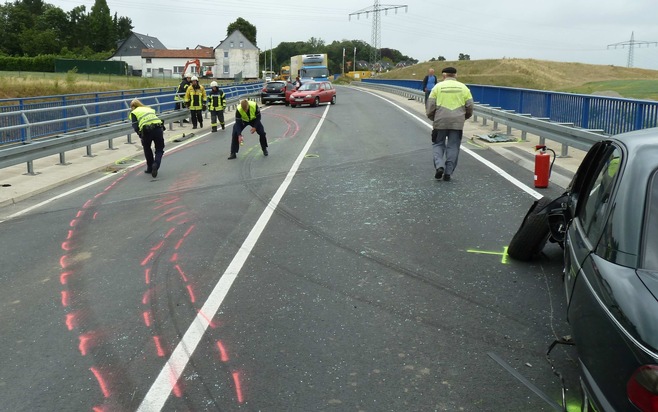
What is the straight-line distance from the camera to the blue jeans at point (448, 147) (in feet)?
36.6

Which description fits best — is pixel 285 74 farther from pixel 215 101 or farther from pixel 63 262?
pixel 63 262

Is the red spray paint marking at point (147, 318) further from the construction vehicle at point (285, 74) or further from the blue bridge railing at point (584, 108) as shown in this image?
the construction vehicle at point (285, 74)

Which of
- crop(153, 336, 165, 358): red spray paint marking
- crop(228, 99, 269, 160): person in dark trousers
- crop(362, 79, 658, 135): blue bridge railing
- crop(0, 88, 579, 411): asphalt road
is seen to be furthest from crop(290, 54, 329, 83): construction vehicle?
crop(153, 336, 165, 358): red spray paint marking

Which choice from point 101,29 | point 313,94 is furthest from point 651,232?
point 101,29

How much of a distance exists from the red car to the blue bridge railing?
1545 centimetres

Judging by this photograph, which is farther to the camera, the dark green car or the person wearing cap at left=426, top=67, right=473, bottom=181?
the person wearing cap at left=426, top=67, right=473, bottom=181

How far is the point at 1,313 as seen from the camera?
5547 mm

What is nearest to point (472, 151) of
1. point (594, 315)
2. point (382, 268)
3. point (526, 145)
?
point (526, 145)

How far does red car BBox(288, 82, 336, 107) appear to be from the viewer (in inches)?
1422

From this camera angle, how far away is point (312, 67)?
2231 inches

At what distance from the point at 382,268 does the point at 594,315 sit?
356cm

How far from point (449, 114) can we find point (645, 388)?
8.99m

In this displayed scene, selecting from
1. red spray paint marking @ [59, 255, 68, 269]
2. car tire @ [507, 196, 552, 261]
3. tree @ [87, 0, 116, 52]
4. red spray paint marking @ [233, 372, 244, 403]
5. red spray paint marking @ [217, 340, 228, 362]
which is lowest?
red spray paint marking @ [59, 255, 68, 269]

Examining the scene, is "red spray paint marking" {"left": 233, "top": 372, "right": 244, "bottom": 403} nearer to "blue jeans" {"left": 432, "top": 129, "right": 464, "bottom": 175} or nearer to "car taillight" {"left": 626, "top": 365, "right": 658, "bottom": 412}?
"car taillight" {"left": 626, "top": 365, "right": 658, "bottom": 412}
